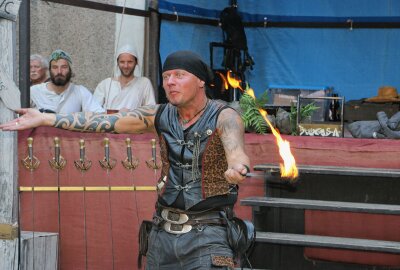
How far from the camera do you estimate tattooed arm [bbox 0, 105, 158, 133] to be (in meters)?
4.72

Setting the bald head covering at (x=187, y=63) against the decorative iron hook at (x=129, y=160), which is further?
the decorative iron hook at (x=129, y=160)

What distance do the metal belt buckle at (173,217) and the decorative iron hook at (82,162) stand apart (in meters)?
2.50

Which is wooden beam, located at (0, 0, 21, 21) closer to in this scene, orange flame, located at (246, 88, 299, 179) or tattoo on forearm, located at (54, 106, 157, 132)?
tattoo on forearm, located at (54, 106, 157, 132)

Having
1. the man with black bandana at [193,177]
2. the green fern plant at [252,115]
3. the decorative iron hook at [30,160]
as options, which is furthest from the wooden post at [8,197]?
the green fern plant at [252,115]

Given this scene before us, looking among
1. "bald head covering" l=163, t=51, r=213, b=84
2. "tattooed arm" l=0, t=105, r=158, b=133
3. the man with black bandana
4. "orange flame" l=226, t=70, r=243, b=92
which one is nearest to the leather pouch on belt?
the man with black bandana

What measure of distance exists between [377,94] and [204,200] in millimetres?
6404

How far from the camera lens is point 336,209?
6.57m

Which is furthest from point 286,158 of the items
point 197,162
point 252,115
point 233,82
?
point 233,82

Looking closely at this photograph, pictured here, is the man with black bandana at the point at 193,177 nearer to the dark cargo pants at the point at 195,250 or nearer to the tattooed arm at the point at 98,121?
the dark cargo pants at the point at 195,250

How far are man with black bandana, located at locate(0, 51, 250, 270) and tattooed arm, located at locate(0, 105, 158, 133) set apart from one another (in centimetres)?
31

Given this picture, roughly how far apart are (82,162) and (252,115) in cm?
161

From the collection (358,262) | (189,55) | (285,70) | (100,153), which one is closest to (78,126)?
(189,55)

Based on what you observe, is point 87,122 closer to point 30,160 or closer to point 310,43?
point 30,160

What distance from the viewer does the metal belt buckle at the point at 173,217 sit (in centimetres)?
441
